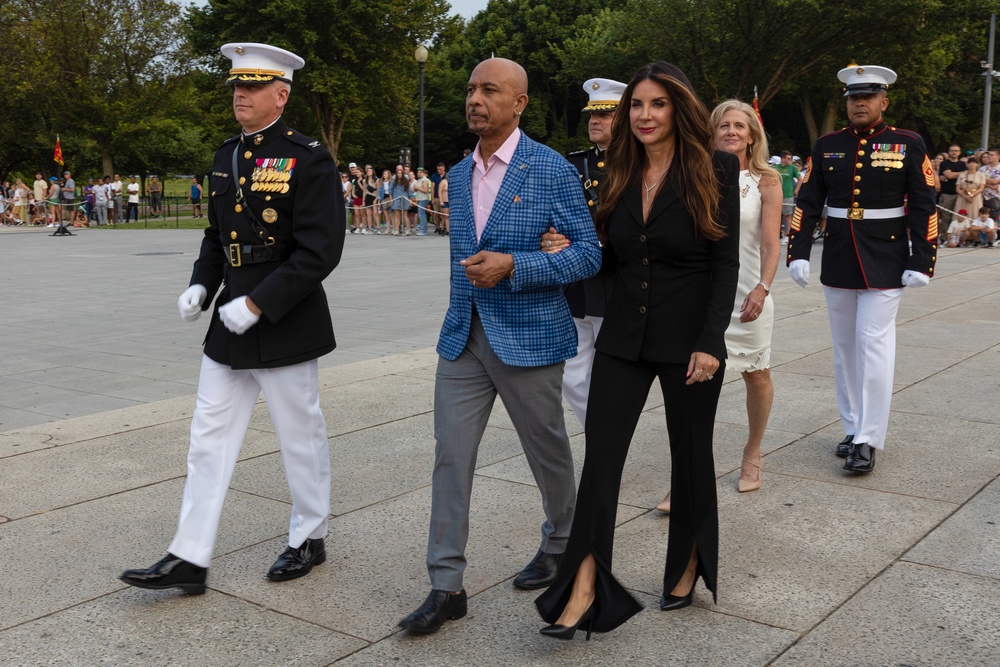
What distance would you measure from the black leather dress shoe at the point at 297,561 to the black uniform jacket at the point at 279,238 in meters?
0.76

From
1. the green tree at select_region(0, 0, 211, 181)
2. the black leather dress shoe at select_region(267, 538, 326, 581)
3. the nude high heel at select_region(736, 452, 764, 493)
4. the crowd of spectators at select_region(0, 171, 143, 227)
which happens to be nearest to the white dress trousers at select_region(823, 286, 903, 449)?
the nude high heel at select_region(736, 452, 764, 493)

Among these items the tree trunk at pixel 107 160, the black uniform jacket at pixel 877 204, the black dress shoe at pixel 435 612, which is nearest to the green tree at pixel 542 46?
the tree trunk at pixel 107 160

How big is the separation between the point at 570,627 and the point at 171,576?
59.5 inches

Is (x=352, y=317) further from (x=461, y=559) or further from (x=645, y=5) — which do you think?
(x=645, y=5)

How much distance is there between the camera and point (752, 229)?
16.6 ft

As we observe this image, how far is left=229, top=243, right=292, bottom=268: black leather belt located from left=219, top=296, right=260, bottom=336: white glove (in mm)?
238

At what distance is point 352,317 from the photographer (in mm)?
11750

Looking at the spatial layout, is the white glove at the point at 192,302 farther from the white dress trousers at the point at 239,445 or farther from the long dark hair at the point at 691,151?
the long dark hair at the point at 691,151

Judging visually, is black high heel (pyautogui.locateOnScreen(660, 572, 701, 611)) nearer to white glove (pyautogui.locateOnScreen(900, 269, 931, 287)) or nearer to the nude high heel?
the nude high heel

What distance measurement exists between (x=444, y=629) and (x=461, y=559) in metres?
0.24

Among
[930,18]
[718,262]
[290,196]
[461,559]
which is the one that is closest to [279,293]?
[290,196]

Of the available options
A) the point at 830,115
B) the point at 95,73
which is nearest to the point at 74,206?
the point at 95,73

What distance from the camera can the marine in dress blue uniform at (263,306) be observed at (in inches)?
155

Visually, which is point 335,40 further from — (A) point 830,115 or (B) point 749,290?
(B) point 749,290
